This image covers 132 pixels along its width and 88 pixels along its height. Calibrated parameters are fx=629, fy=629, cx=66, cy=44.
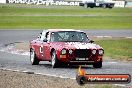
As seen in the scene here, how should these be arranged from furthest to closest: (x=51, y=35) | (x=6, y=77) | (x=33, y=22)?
(x=33, y=22) < (x=51, y=35) < (x=6, y=77)

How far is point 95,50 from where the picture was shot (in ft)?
62.1

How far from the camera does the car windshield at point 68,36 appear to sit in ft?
65.7

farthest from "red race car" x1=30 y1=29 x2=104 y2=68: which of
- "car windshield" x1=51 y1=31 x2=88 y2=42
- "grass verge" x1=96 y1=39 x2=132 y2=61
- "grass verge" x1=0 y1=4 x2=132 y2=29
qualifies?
"grass verge" x1=0 y1=4 x2=132 y2=29

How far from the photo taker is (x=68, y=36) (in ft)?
66.2

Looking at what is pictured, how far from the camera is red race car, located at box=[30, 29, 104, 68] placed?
18.8 metres

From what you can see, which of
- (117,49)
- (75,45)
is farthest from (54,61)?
(117,49)

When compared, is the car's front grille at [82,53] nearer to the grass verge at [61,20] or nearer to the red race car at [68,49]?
the red race car at [68,49]

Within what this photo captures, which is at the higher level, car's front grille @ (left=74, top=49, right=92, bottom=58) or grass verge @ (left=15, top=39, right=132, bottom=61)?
car's front grille @ (left=74, top=49, right=92, bottom=58)

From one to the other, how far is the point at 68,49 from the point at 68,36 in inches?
55.3

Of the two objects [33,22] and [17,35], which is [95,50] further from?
[33,22]

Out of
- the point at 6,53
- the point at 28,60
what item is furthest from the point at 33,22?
the point at 28,60

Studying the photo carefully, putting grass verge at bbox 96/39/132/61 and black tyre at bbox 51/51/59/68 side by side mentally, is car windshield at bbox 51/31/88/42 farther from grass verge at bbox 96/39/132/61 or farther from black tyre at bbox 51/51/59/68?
grass verge at bbox 96/39/132/61

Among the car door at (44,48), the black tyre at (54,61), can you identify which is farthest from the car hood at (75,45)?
the car door at (44,48)

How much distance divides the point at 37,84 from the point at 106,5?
3384 inches
